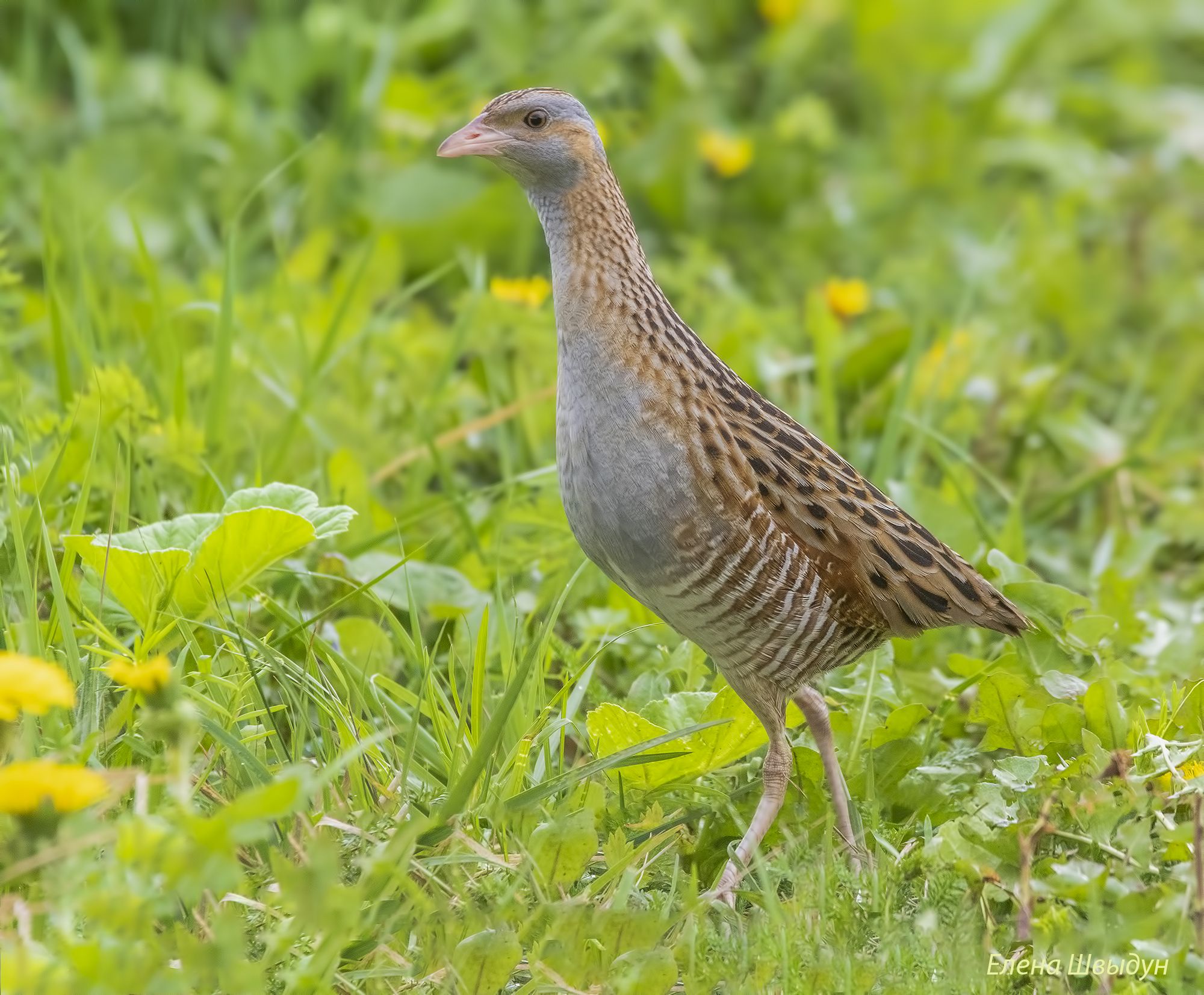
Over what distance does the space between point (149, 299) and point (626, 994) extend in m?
2.97

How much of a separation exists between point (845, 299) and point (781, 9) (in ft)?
7.46

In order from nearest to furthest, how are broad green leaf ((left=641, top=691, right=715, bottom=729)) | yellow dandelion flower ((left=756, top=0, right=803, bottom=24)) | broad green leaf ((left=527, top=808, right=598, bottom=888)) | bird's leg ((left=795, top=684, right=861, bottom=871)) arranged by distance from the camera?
broad green leaf ((left=527, top=808, right=598, bottom=888))
bird's leg ((left=795, top=684, right=861, bottom=871))
broad green leaf ((left=641, top=691, right=715, bottom=729))
yellow dandelion flower ((left=756, top=0, right=803, bottom=24))

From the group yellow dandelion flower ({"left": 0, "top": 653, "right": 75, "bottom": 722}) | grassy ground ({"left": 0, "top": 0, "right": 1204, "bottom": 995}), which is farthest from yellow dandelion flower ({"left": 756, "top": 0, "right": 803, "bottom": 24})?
yellow dandelion flower ({"left": 0, "top": 653, "right": 75, "bottom": 722})

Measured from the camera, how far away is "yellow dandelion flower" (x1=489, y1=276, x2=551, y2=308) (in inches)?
185

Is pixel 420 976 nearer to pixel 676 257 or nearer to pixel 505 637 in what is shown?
pixel 505 637

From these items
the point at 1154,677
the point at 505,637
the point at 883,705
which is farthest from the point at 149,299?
the point at 1154,677

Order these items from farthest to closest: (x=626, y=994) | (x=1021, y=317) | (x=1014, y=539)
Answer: (x=1021, y=317)
(x=1014, y=539)
(x=626, y=994)

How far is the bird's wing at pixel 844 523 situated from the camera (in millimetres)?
3029

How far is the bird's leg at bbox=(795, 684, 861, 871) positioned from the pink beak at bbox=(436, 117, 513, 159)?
46.8 inches

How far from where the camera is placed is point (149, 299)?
4836 mm

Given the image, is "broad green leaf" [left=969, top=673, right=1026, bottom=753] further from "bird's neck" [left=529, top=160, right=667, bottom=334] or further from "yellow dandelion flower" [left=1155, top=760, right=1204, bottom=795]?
"bird's neck" [left=529, top=160, right=667, bottom=334]

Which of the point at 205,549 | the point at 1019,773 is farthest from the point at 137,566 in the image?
the point at 1019,773

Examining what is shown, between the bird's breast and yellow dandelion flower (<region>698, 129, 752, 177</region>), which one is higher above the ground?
yellow dandelion flower (<region>698, 129, 752, 177</region>)

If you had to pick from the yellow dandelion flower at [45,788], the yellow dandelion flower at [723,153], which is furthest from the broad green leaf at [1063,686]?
the yellow dandelion flower at [723,153]
